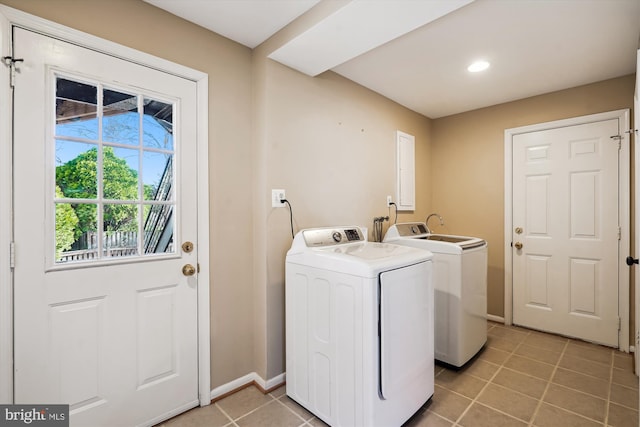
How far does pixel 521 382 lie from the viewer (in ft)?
6.96

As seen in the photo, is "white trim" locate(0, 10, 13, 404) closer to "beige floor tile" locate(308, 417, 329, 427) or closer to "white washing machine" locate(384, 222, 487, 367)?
"beige floor tile" locate(308, 417, 329, 427)

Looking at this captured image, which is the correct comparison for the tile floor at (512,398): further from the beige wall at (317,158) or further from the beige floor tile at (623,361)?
the beige wall at (317,158)

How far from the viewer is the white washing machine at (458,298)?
2268mm

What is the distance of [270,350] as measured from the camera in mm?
2039

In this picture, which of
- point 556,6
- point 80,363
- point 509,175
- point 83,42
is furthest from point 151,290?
point 509,175

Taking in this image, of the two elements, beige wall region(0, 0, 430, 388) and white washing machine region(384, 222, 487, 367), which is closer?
beige wall region(0, 0, 430, 388)

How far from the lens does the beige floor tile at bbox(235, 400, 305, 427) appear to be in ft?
5.64

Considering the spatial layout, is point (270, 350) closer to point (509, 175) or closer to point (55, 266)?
point (55, 266)

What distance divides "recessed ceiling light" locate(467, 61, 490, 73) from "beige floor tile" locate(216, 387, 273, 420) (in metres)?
2.85

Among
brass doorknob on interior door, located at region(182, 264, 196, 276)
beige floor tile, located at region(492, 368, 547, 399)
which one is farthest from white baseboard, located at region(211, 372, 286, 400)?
beige floor tile, located at region(492, 368, 547, 399)

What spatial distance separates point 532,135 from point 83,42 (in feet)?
11.9

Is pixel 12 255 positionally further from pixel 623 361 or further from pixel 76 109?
pixel 623 361

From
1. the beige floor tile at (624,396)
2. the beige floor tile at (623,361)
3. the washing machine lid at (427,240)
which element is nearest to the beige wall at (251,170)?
the washing machine lid at (427,240)

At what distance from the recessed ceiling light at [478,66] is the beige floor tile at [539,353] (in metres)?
2.39
